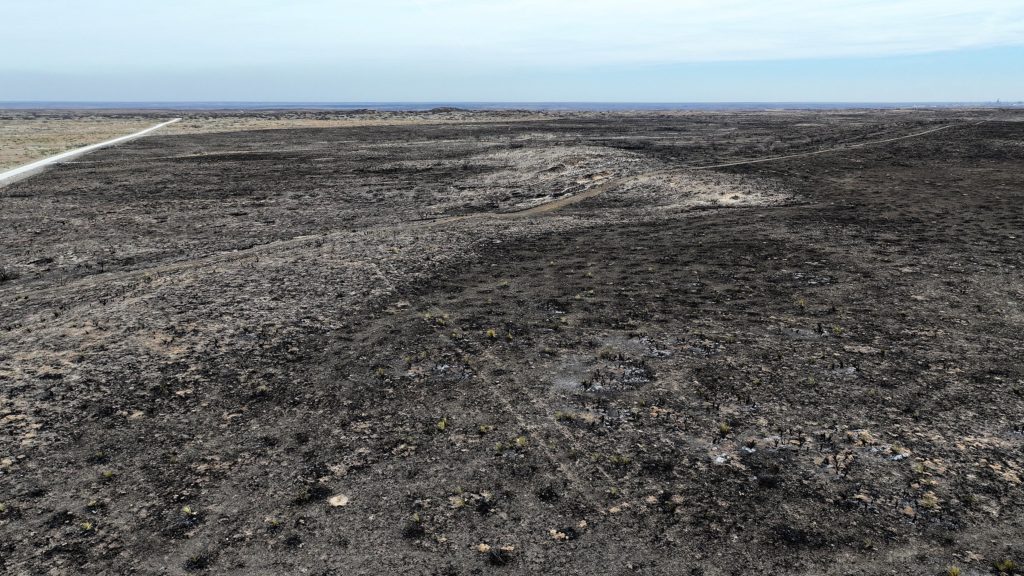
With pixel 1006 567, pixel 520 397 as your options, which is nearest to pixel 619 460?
pixel 520 397

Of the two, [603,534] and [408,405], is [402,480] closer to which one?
[408,405]

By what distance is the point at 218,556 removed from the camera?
6199mm

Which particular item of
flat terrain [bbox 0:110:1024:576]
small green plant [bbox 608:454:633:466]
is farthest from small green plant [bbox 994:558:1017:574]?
small green plant [bbox 608:454:633:466]

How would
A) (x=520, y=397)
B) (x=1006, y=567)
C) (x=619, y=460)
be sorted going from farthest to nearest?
(x=520, y=397)
(x=619, y=460)
(x=1006, y=567)

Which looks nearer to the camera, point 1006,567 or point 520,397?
point 1006,567

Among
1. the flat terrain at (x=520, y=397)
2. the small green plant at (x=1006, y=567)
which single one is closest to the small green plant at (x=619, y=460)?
the flat terrain at (x=520, y=397)

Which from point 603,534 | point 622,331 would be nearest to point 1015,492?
point 603,534

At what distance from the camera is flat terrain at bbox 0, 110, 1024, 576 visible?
252 inches

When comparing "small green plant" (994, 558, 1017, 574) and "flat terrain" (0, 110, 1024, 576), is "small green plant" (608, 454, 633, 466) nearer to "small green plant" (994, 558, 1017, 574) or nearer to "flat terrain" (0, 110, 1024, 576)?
"flat terrain" (0, 110, 1024, 576)

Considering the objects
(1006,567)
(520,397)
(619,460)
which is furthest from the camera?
(520,397)

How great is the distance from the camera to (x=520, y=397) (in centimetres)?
939

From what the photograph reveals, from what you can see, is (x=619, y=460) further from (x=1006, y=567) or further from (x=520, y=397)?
(x=1006, y=567)

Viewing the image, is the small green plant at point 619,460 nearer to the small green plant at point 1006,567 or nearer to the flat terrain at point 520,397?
the flat terrain at point 520,397

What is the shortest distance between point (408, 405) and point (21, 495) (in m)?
4.75
